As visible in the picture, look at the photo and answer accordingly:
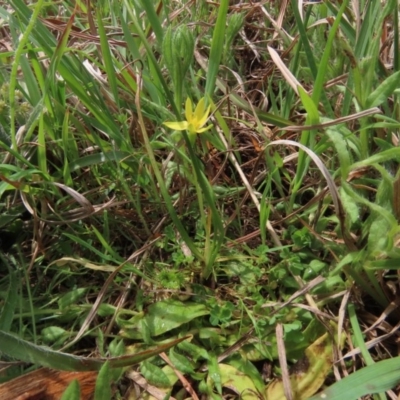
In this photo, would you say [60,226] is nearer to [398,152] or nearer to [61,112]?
[61,112]

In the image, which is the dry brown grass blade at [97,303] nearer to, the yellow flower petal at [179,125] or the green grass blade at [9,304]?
the green grass blade at [9,304]

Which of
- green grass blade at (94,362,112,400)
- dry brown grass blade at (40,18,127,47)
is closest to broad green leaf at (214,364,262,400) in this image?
green grass blade at (94,362,112,400)

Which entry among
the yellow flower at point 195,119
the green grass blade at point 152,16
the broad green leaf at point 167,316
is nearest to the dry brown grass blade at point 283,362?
the broad green leaf at point 167,316

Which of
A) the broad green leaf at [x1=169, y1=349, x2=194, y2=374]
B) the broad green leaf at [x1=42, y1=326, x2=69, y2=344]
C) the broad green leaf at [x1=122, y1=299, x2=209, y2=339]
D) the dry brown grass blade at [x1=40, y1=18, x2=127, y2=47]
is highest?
the dry brown grass blade at [x1=40, y1=18, x2=127, y2=47]

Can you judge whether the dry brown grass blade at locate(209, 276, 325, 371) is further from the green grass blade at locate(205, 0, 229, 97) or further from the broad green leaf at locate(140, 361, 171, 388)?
the green grass blade at locate(205, 0, 229, 97)

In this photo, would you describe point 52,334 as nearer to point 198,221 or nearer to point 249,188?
point 198,221

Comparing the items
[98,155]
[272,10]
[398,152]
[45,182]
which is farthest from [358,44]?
[45,182]

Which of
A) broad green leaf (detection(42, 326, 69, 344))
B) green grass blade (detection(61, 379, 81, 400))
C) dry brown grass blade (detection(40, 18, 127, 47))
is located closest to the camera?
green grass blade (detection(61, 379, 81, 400))

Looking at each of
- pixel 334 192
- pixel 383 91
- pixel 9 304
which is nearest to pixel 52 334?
pixel 9 304
